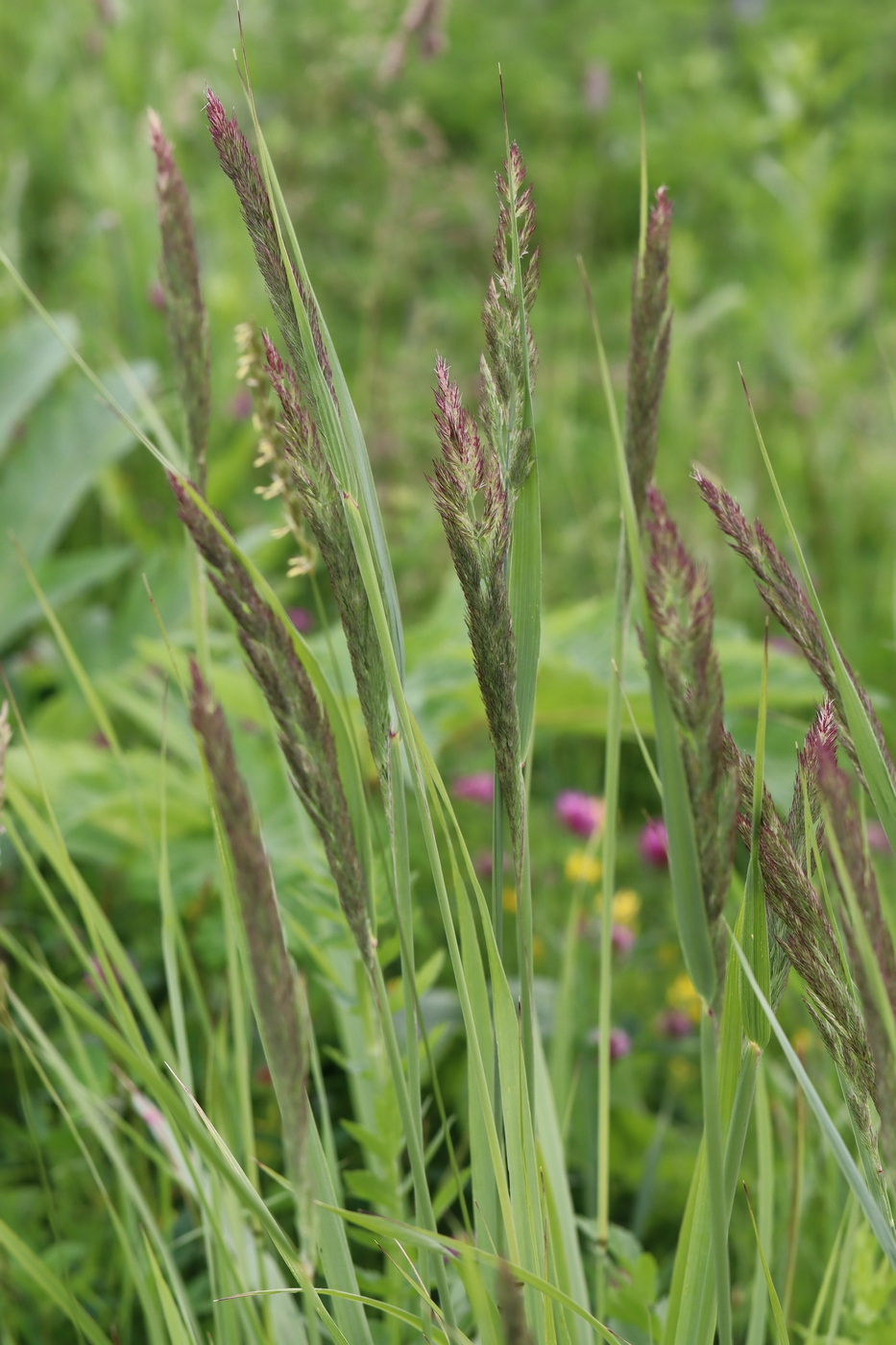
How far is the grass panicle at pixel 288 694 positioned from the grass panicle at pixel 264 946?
0.03 meters

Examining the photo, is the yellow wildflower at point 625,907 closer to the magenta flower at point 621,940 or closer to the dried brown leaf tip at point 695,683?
the magenta flower at point 621,940

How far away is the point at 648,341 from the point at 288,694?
0.80 ft

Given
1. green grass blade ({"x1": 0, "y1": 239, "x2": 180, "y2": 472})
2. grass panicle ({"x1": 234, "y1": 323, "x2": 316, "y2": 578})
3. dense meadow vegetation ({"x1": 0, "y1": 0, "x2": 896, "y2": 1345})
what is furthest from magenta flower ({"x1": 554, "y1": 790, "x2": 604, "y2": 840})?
green grass blade ({"x1": 0, "y1": 239, "x2": 180, "y2": 472})

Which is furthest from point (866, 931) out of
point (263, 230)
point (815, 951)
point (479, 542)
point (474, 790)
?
point (474, 790)

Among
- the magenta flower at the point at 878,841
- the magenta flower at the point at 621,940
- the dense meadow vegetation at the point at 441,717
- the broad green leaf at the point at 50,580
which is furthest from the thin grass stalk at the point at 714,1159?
the broad green leaf at the point at 50,580

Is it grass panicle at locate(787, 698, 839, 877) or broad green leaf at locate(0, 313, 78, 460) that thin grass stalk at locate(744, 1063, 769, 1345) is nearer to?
grass panicle at locate(787, 698, 839, 877)

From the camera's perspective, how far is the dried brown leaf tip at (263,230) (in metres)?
0.44

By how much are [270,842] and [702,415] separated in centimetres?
128

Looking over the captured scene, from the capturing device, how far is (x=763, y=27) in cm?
394

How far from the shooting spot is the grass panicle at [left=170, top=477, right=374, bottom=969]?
40 cm

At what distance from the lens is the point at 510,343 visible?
0.48m

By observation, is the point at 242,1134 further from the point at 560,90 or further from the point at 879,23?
the point at 879,23

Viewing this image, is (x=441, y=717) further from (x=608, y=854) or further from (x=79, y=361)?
(x=79, y=361)

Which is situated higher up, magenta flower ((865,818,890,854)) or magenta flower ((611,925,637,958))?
magenta flower ((611,925,637,958))
